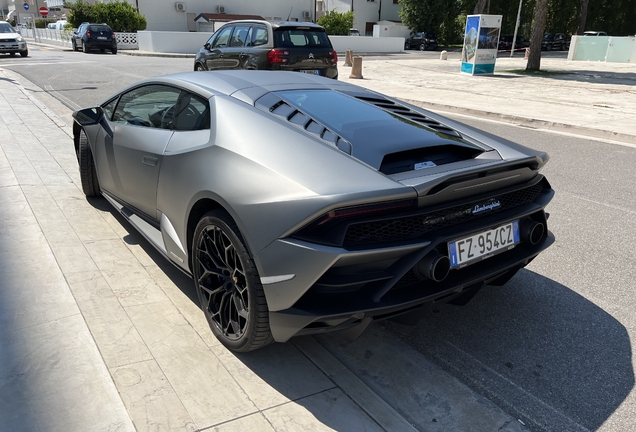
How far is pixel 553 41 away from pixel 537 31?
28.2 meters

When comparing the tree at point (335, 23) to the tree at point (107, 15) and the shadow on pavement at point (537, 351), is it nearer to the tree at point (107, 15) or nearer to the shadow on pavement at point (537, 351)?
the tree at point (107, 15)

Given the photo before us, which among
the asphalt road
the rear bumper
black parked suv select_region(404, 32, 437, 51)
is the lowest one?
black parked suv select_region(404, 32, 437, 51)

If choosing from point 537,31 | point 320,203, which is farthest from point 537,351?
point 537,31

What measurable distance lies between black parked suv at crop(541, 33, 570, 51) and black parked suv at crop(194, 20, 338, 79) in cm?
4088

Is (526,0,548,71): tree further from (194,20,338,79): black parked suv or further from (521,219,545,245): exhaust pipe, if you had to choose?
(521,219,545,245): exhaust pipe

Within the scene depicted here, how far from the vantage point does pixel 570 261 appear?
4027 millimetres

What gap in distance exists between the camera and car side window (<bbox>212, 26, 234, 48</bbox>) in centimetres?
1355

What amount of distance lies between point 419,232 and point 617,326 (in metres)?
1.63

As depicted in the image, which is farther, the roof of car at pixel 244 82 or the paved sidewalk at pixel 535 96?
the paved sidewalk at pixel 535 96

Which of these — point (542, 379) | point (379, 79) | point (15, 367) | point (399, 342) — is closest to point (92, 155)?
point (15, 367)

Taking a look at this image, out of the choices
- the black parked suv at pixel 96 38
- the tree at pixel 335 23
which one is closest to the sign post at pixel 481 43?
the black parked suv at pixel 96 38

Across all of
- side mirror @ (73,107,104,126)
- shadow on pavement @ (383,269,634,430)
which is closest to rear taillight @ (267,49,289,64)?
side mirror @ (73,107,104,126)

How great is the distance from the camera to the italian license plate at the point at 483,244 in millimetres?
2480

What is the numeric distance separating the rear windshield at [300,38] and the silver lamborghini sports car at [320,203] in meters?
9.68
